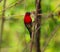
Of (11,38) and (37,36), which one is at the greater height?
(37,36)

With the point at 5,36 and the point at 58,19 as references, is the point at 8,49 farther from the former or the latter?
the point at 58,19

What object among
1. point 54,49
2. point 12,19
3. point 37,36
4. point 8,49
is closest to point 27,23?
point 37,36

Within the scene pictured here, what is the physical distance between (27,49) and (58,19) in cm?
70

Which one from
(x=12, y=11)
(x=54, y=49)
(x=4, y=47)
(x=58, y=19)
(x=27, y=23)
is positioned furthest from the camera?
(x=4, y=47)

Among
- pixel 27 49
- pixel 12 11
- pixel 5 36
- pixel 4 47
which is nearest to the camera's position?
pixel 27 49

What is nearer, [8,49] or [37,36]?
[37,36]

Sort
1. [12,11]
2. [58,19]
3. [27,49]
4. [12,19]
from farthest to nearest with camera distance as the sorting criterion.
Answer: [12,19] < [12,11] < [58,19] < [27,49]

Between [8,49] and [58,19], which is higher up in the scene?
[58,19]

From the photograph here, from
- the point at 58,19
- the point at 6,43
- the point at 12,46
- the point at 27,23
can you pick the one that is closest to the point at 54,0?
the point at 58,19

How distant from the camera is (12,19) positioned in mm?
3438

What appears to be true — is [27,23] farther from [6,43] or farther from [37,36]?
[6,43]

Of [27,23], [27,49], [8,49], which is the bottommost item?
[8,49]

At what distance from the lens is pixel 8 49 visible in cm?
364

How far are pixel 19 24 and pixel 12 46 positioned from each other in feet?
0.94
